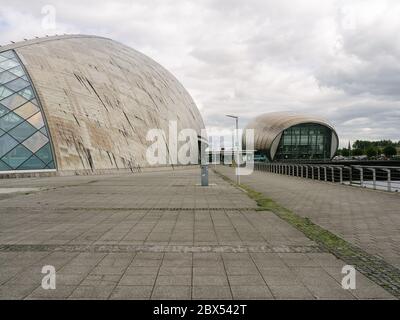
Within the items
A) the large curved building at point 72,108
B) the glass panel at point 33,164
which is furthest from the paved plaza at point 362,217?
the large curved building at point 72,108

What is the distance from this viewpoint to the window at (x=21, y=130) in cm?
2870

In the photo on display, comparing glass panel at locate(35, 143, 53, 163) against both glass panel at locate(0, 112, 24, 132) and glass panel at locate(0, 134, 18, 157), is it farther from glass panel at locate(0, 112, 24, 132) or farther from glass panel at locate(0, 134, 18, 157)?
glass panel at locate(0, 112, 24, 132)

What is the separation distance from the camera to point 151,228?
8.43 meters

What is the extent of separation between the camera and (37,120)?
97.0 ft

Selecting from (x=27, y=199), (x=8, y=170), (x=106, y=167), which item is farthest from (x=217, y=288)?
(x=106, y=167)

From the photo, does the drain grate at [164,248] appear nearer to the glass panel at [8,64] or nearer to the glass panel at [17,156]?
the glass panel at [17,156]

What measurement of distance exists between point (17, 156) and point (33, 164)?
1280 millimetres

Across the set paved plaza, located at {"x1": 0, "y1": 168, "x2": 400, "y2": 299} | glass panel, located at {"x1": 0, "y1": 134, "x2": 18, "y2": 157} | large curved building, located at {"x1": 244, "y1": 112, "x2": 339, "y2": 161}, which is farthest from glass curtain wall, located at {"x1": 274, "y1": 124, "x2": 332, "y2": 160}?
paved plaza, located at {"x1": 0, "y1": 168, "x2": 400, "y2": 299}

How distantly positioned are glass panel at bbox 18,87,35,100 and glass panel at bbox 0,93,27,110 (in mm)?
301

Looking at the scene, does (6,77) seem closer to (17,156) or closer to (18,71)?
(18,71)

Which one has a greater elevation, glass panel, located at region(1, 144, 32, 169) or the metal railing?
glass panel, located at region(1, 144, 32, 169)

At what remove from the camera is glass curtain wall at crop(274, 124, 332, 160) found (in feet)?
293
